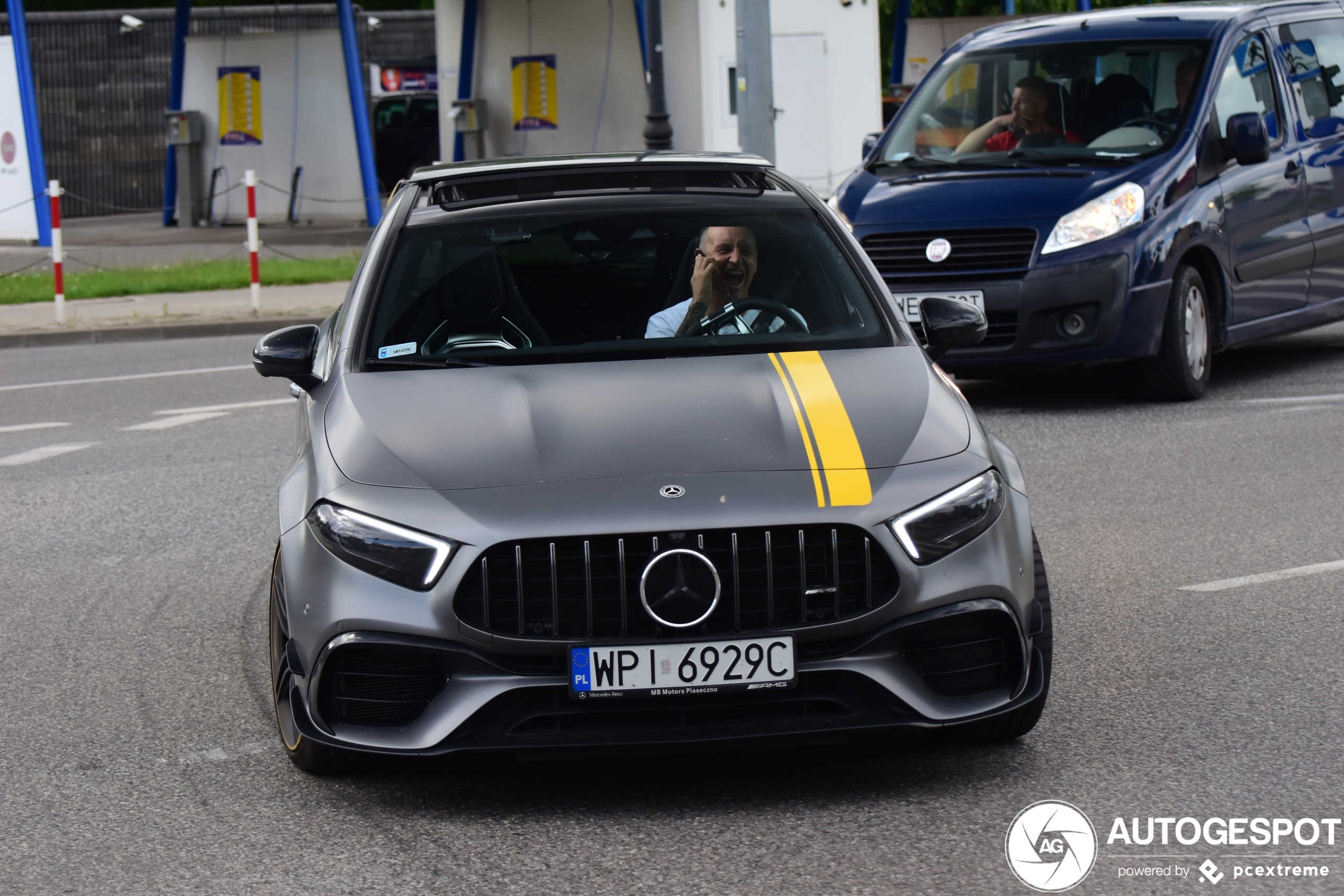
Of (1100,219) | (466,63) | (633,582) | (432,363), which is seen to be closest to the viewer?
Answer: (633,582)

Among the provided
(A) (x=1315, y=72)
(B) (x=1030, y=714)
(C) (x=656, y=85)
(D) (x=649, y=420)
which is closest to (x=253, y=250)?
(C) (x=656, y=85)

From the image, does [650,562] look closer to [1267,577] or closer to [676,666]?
[676,666]

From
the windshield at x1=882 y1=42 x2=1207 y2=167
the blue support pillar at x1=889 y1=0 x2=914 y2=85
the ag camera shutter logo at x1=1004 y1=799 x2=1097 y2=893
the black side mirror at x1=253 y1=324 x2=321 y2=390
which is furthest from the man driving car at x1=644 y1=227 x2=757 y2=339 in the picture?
the blue support pillar at x1=889 y1=0 x2=914 y2=85

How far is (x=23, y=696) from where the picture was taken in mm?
5363

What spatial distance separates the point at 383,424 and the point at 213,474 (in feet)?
15.6

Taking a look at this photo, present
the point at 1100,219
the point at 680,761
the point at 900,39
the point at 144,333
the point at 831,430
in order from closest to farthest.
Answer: the point at 831,430 → the point at 680,761 → the point at 1100,219 → the point at 144,333 → the point at 900,39

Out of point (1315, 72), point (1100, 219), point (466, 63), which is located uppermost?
point (466, 63)

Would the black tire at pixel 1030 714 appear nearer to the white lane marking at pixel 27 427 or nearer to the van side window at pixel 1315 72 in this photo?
the van side window at pixel 1315 72

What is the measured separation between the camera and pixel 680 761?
4535mm

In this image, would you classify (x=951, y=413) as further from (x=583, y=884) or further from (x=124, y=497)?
(x=124, y=497)

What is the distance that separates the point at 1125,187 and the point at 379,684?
674cm

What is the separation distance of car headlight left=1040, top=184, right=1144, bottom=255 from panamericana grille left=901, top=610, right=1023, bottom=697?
580cm

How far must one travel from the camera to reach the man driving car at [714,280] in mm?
5273

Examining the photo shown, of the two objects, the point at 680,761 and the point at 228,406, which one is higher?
the point at 228,406
